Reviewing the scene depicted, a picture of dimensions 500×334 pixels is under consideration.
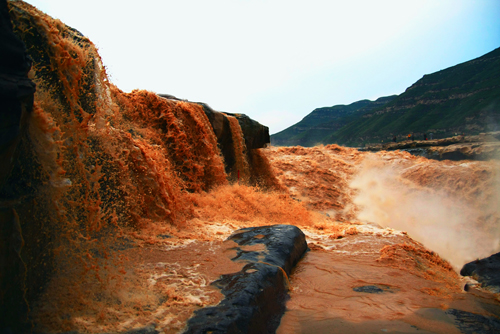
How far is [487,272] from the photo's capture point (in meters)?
3.97

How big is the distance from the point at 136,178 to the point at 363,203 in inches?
375

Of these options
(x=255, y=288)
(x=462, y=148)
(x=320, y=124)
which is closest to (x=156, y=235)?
(x=255, y=288)

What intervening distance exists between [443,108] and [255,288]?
52370 mm

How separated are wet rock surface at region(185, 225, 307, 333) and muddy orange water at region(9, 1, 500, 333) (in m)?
0.14

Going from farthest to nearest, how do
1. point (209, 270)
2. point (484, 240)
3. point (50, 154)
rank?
point (484, 240) < point (209, 270) < point (50, 154)

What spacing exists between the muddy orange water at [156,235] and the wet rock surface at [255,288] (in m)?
0.14

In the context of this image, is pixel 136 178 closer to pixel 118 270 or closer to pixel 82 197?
pixel 82 197

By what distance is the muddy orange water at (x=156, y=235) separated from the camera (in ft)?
7.38

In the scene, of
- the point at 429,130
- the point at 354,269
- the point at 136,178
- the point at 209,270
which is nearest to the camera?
the point at 209,270

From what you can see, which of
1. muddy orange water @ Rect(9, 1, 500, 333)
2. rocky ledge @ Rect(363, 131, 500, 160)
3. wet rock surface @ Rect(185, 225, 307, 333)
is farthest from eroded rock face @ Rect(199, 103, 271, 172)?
rocky ledge @ Rect(363, 131, 500, 160)

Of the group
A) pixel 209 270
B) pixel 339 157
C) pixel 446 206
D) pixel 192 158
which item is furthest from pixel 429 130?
pixel 209 270

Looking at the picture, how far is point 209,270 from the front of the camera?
315 cm

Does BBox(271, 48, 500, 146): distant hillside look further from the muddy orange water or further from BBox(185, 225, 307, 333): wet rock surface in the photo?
BBox(185, 225, 307, 333): wet rock surface

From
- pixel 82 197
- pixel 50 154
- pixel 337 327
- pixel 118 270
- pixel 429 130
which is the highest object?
pixel 429 130
